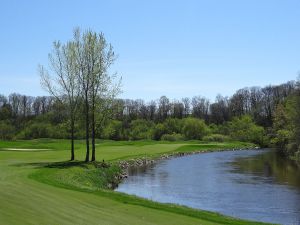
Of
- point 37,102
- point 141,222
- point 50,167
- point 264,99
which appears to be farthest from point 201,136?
point 141,222

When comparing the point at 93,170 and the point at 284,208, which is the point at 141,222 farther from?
the point at 93,170

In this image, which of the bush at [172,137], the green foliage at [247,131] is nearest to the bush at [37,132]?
the bush at [172,137]

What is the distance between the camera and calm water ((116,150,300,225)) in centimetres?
2723

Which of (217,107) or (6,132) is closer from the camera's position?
(6,132)

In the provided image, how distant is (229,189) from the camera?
3597 cm

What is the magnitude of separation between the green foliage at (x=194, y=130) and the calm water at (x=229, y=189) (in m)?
80.0

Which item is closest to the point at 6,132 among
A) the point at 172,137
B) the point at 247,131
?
the point at 172,137

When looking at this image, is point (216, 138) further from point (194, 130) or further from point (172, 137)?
point (172, 137)

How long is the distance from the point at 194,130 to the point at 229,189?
97165 mm

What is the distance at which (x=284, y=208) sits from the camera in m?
27.6

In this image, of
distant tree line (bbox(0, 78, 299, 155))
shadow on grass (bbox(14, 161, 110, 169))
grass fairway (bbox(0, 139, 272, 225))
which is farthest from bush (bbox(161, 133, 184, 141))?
grass fairway (bbox(0, 139, 272, 225))

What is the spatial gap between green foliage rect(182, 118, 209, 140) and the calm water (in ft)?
263

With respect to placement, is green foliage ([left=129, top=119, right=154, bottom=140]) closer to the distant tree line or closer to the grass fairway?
the distant tree line

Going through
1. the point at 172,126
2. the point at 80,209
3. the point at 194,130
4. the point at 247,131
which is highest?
the point at 172,126
